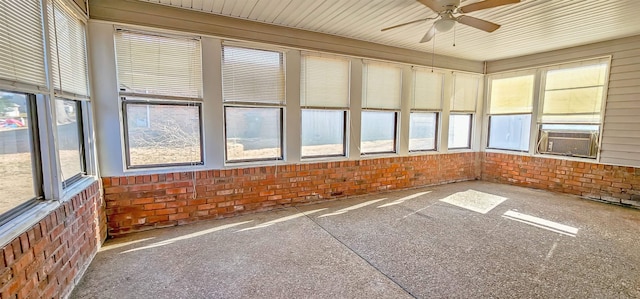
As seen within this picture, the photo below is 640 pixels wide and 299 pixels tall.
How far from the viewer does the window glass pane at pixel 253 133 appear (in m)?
3.93

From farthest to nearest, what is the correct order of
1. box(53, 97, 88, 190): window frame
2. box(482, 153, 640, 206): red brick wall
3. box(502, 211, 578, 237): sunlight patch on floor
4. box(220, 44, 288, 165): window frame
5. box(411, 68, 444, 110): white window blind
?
box(411, 68, 444, 110): white window blind → box(482, 153, 640, 206): red brick wall → box(220, 44, 288, 165): window frame → box(502, 211, 578, 237): sunlight patch on floor → box(53, 97, 88, 190): window frame

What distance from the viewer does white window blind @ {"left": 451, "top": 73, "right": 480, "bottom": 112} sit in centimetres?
599

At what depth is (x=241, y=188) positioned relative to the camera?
4.02m

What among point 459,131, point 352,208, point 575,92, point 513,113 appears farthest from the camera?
point 459,131

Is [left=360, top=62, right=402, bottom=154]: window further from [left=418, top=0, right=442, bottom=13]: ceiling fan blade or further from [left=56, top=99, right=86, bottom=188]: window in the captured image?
[left=56, top=99, right=86, bottom=188]: window

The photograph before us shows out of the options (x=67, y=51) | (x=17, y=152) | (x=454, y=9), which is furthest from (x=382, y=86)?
(x=17, y=152)

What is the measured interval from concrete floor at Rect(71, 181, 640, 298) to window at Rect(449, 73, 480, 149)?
7.42 feet

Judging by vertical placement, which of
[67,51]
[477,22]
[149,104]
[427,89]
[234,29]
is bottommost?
[149,104]

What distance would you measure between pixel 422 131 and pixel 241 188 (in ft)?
12.8

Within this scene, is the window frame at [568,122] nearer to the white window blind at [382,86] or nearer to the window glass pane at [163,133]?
the white window blind at [382,86]

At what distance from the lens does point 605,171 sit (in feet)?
15.8

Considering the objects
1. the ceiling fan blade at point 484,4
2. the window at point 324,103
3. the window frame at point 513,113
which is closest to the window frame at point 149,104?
the window at point 324,103

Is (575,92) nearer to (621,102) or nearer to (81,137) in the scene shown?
(621,102)

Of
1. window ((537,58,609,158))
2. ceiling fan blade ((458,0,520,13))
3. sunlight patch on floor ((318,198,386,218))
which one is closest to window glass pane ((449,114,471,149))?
window ((537,58,609,158))
